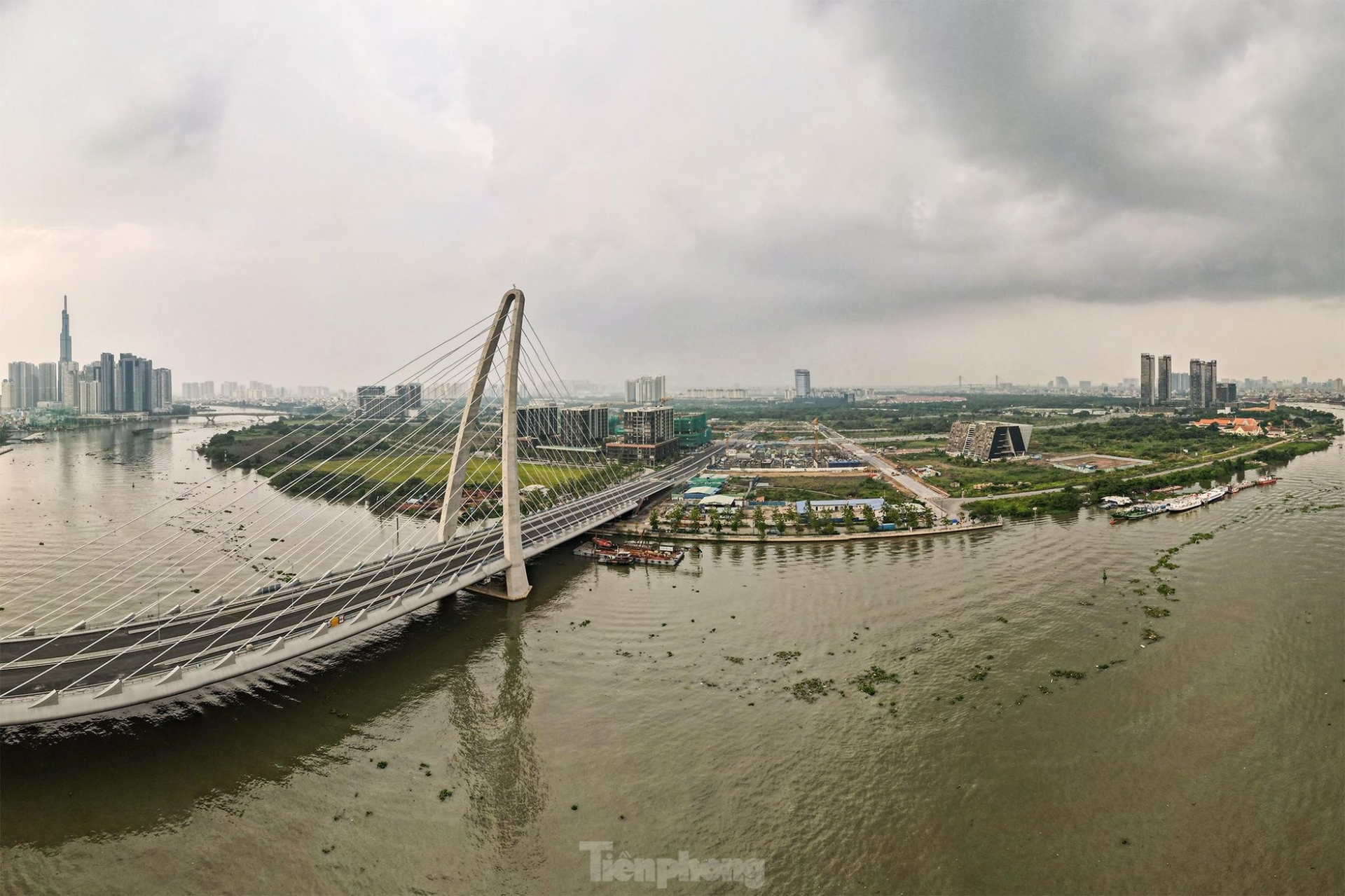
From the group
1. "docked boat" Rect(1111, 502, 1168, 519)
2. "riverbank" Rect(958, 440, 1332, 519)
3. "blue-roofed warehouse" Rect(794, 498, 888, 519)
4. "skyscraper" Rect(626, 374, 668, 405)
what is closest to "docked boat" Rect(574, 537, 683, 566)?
"blue-roofed warehouse" Rect(794, 498, 888, 519)

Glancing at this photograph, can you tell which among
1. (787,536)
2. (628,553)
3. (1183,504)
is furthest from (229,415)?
(1183,504)

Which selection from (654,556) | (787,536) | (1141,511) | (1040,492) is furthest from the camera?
(1040,492)

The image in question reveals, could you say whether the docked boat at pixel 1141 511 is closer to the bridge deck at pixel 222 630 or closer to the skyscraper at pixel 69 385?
the bridge deck at pixel 222 630

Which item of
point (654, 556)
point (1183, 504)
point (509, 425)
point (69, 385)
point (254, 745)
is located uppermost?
point (69, 385)

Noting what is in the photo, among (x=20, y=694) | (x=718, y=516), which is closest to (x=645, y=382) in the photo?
(x=718, y=516)

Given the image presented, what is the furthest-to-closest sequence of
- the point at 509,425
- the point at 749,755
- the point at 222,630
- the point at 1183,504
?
the point at 1183,504 < the point at 509,425 < the point at 222,630 < the point at 749,755

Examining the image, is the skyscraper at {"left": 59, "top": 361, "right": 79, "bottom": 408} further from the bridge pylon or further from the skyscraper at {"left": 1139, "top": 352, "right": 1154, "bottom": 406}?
the skyscraper at {"left": 1139, "top": 352, "right": 1154, "bottom": 406}

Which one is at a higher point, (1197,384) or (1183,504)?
(1197,384)

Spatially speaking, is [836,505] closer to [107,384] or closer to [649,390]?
[649,390]
